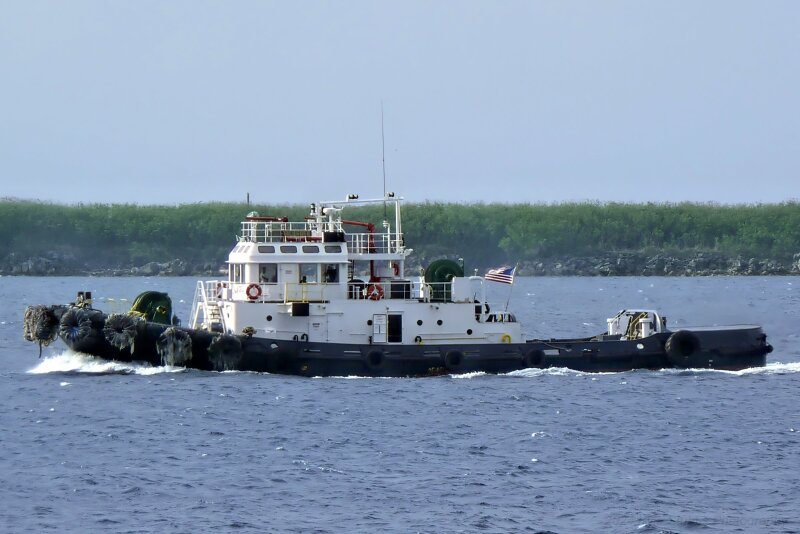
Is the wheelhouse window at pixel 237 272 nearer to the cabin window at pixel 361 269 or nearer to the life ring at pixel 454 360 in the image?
the cabin window at pixel 361 269

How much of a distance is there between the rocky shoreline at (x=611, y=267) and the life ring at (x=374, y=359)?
103723mm

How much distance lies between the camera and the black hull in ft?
119

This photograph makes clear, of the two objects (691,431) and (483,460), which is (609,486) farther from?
(691,431)

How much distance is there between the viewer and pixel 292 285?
120 ft

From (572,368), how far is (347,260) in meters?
7.05

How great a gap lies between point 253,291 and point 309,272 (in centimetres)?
159

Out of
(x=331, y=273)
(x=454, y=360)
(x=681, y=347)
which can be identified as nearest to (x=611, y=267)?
(x=681, y=347)

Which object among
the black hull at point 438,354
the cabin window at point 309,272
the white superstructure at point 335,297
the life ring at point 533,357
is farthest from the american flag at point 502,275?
the cabin window at point 309,272

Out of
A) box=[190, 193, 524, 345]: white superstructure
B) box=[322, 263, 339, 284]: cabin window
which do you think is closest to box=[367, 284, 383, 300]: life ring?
box=[190, 193, 524, 345]: white superstructure

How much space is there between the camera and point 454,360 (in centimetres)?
3694

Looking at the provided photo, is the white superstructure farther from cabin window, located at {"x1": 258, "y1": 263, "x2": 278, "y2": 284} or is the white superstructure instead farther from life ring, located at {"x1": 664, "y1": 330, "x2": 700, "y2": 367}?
life ring, located at {"x1": 664, "y1": 330, "x2": 700, "y2": 367}

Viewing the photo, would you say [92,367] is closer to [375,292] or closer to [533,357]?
[375,292]

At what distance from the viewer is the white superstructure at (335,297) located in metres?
36.7

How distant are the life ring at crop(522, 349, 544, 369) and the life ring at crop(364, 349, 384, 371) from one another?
13.2 feet
